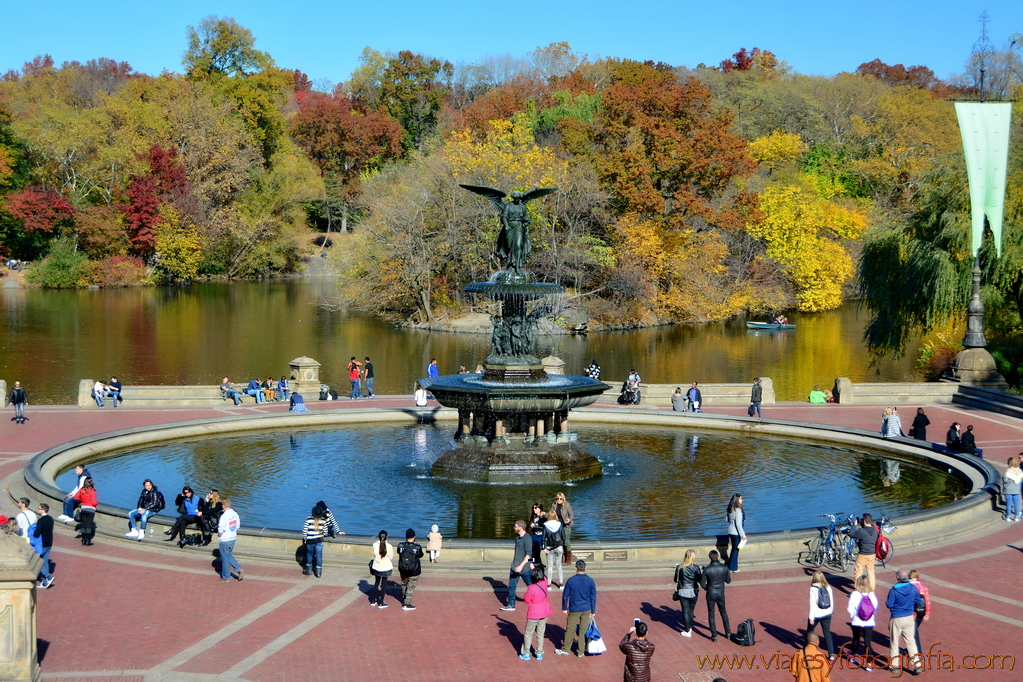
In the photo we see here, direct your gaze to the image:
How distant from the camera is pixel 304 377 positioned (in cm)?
3856

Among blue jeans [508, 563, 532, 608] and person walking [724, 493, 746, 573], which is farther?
person walking [724, 493, 746, 573]

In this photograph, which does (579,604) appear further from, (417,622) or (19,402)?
(19,402)

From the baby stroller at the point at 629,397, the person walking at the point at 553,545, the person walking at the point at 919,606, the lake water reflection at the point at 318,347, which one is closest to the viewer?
the person walking at the point at 919,606

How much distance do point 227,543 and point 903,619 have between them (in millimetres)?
9785

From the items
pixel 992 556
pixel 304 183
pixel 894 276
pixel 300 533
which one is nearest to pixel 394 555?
pixel 300 533

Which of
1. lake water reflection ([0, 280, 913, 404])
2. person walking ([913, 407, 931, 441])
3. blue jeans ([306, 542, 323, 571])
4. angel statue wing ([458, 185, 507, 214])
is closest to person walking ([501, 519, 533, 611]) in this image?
blue jeans ([306, 542, 323, 571])

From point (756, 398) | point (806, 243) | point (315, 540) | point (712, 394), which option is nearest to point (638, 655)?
point (315, 540)

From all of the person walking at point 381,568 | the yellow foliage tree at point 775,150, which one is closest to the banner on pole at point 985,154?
the person walking at point 381,568

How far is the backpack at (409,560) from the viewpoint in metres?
15.9

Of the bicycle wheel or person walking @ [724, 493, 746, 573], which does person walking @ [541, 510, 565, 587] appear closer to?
person walking @ [724, 493, 746, 573]

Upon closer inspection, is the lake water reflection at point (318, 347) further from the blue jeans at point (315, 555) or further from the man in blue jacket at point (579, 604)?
the man in blue jacket at point (579, 604)

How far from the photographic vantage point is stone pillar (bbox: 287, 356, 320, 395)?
1511 inches

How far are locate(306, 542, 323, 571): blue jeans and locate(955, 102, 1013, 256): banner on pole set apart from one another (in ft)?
91.4

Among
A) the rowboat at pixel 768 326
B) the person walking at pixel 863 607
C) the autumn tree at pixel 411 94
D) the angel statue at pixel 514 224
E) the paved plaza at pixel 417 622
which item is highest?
the autumn tree at pixel 411 94
